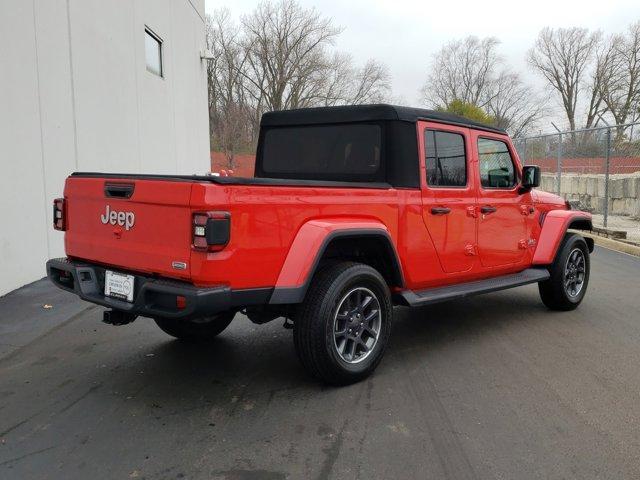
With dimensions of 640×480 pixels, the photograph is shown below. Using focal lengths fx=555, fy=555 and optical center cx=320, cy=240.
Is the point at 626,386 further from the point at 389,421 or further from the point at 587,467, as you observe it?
the point at 389,421

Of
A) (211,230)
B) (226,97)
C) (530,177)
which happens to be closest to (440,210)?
(530,177)

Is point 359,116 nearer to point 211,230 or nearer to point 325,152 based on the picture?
point 325,152

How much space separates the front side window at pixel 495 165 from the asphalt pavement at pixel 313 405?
1385 millimetres

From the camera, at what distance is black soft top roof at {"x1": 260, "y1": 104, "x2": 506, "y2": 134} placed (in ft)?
14.1

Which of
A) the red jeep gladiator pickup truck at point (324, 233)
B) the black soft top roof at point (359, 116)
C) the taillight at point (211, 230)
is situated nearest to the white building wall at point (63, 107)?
the red jeep gladiator pickup truck at point (324, 233)

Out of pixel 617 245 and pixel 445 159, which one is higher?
pixel 445 159

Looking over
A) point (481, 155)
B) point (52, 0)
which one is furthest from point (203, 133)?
point (481, 155)

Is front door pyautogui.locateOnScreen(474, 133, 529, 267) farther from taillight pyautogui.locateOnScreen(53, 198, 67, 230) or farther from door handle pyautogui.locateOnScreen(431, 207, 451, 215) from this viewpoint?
taillight pyautogui.locateOnScreen(53, 198, 67, 230)

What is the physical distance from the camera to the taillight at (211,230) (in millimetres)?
2998

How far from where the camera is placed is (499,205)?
5.09m

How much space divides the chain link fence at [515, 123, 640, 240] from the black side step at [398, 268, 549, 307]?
24.6 ft

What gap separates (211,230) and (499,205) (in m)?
3.07

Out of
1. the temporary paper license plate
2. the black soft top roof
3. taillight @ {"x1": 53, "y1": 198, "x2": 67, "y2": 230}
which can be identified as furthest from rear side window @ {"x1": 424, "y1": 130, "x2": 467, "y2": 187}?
taillight @ {"x1": 53, "y1": 198, "x2": 67, "y2": 230}

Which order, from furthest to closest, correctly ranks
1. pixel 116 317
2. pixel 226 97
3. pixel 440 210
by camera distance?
pixel 226 97
pixel 440 210
pixel 116 317
